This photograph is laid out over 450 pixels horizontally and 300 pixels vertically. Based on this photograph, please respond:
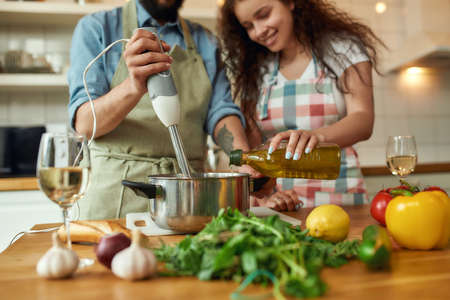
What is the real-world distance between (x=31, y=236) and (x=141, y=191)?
0.99 feet

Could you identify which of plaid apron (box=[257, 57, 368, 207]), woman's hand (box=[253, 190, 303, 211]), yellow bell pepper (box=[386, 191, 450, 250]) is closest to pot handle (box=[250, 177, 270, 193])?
woman's hand (box=[253, 190, 303, 211])

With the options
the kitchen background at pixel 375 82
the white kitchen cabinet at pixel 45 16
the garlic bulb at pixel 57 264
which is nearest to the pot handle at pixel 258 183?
the garlic bulb at pixel 57 264

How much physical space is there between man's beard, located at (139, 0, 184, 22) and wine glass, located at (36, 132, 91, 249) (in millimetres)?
749

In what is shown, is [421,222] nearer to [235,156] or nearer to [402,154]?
[235,156]

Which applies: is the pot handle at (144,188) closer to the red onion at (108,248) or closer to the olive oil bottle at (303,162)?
the red onion at (108,248)

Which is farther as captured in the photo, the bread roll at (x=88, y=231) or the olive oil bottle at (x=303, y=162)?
the olive oil bottle at (x=303, y=162)

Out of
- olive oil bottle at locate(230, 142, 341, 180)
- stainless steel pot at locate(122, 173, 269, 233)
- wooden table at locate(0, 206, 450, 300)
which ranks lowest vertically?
wooden table at locate(0, 206, 450, 300)

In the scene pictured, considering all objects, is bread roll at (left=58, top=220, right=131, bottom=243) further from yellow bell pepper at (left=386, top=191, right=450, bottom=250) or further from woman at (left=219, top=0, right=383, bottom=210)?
woman at (left=219, top=0, right=383, bottom=210)

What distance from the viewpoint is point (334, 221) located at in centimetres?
62

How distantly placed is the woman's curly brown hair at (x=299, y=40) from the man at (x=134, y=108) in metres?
0.21

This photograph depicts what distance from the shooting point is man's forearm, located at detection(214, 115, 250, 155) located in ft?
3.80

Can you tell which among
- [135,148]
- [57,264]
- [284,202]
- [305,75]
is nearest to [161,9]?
[135,148]

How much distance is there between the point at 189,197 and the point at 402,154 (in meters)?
0.71

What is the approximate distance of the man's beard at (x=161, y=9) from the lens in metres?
1.19
